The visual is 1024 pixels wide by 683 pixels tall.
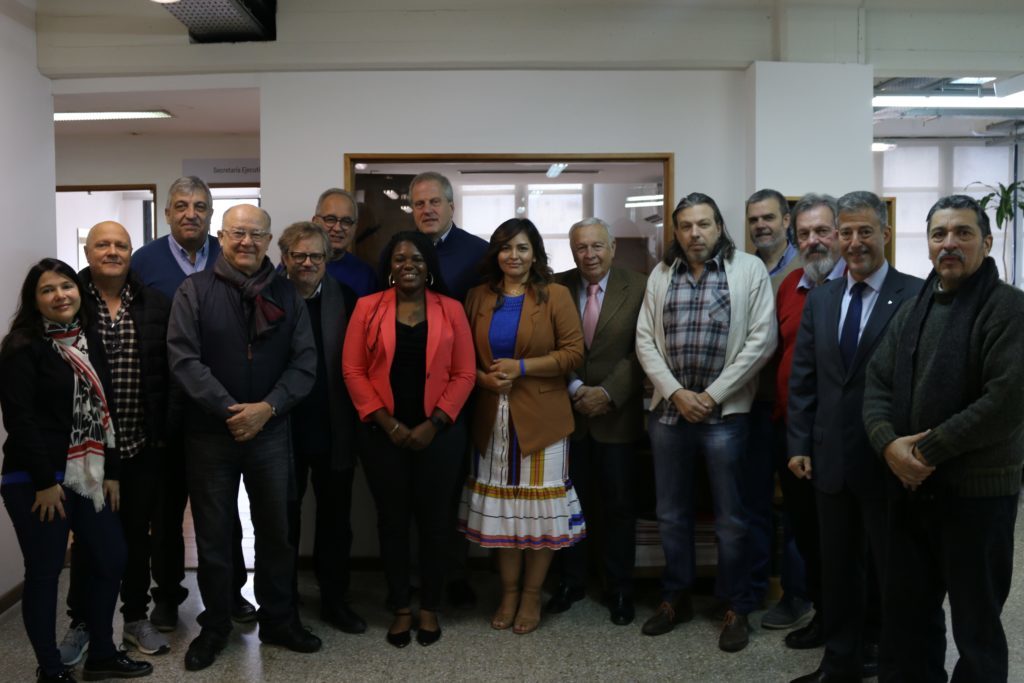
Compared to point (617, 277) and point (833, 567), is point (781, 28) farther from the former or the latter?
point (833, 567)

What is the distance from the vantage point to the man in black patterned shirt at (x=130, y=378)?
3207 millimetres

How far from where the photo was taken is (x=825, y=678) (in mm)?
3041

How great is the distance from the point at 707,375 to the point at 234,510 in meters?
2.02

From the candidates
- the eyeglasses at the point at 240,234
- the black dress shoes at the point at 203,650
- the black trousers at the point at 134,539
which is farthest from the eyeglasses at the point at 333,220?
the black dress shoes at the point at 203,650

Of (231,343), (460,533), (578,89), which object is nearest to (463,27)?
(578,89)

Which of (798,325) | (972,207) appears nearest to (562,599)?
(798,325)

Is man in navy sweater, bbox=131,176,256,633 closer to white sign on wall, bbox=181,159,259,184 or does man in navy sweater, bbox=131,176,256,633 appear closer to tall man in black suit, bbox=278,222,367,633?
tall man in black suit, bbox=278,222,367,633

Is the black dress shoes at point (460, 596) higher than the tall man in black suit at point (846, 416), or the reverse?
the tall man in black suit at point (846, 416)

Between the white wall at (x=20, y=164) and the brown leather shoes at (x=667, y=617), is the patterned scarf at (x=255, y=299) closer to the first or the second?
the white wall at (x=20, y=164)

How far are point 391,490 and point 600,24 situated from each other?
265 centimetres

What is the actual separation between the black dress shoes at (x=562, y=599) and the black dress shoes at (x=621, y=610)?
8.0 inches

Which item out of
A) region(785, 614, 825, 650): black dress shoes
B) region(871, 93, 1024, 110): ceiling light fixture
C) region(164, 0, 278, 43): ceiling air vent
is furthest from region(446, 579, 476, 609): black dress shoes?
region(871, 93, 1024, 110): ceiling light fixture

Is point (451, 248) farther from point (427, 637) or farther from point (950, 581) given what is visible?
point (950, 581)

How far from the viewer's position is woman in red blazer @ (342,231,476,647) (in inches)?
135
